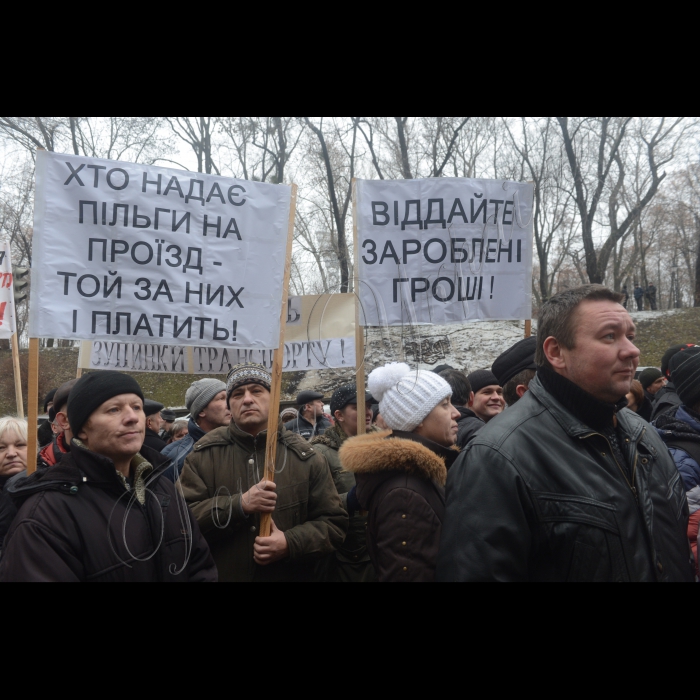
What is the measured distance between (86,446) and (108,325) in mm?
1232

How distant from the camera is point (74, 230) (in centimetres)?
383

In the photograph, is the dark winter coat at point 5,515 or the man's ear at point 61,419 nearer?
the dark winter coat at point 5,515

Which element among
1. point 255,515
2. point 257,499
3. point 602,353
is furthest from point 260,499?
point 602,353

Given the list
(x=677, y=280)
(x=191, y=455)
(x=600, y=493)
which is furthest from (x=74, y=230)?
(x=677, y=280)

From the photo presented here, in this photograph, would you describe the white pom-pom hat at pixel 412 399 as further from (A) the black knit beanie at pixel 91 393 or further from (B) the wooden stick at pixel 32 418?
(B) the wooden stick at pixel 32 418

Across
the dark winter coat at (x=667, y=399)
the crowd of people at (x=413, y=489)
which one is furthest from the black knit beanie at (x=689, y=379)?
the dark winter coat at (x=667, y=399)

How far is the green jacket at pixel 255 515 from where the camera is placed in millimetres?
3570

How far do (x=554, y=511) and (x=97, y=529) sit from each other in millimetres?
1721

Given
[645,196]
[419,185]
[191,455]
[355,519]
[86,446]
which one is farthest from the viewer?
[645,196]

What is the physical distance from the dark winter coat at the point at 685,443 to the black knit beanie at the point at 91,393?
96.4 inches

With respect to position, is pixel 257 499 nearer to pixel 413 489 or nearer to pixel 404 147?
pixel 413 489

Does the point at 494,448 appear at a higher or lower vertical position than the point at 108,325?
lower

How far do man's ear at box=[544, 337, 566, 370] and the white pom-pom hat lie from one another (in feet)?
2.45

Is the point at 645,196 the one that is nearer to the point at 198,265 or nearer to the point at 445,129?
the point at 445,129
